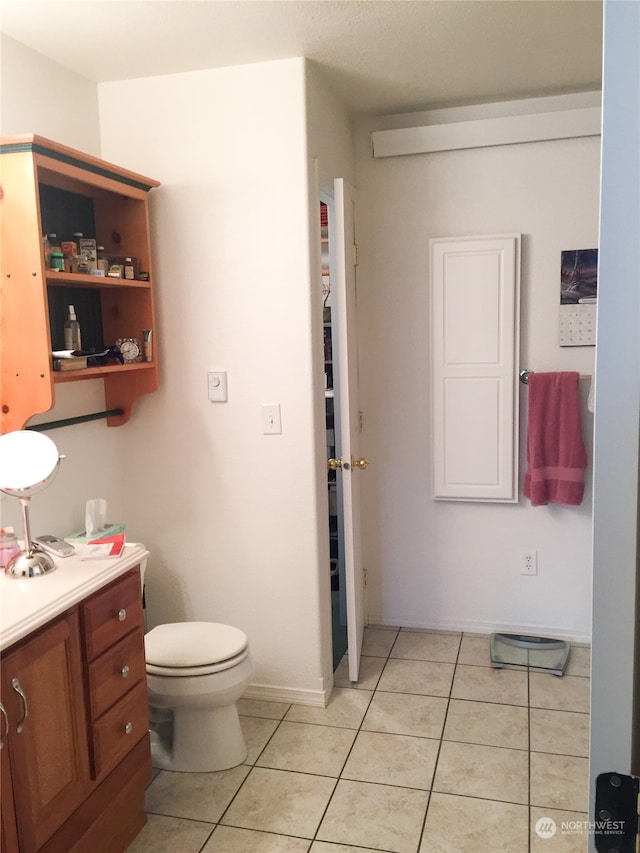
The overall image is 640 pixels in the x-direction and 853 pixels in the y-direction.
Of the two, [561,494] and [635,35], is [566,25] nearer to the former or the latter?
[561,494]

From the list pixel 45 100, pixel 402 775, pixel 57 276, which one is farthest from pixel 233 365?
pixel 402 775

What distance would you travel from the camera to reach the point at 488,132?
9.93 feet

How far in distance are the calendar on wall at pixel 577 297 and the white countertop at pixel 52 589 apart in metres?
2.03

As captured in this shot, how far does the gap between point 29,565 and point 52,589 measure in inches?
5.7

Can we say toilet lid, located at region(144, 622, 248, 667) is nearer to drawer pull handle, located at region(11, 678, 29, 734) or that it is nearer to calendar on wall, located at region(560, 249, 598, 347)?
drawer pull handle, located at region(11, 678, 29, 734)

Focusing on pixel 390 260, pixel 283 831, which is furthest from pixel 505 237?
pixel 283 831

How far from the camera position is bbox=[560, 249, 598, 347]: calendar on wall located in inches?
118

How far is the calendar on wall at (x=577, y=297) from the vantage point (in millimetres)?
3008

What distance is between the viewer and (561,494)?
304cm

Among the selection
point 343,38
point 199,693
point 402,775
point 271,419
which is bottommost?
point 402,775

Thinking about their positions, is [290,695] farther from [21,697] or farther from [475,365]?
[475,365]

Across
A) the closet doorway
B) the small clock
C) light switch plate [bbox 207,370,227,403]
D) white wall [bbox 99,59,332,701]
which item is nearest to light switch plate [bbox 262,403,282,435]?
white wall [bbox 99,59,332,701]

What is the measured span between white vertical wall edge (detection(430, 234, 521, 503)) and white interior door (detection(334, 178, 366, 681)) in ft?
1.58

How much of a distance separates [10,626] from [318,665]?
1.46m
